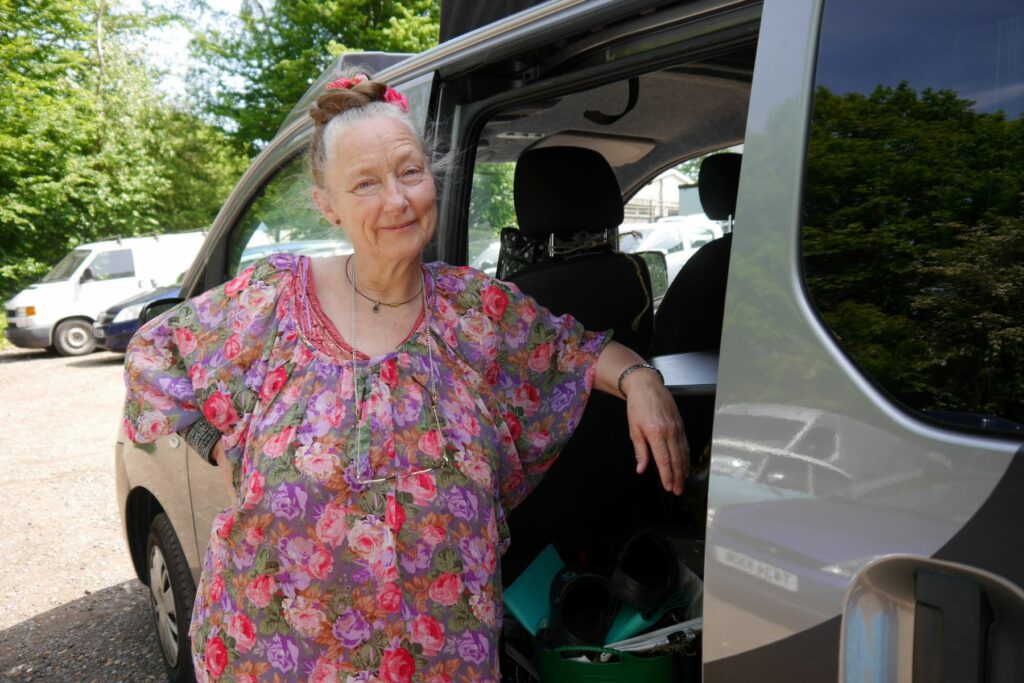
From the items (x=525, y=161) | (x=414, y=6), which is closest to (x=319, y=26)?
(x=414, y=6)

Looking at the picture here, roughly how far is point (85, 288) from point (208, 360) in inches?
Result: 565

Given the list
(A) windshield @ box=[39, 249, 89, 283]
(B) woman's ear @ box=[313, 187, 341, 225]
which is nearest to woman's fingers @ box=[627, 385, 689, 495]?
(B) woman's ear @ box=[313, 187, 341, 225]

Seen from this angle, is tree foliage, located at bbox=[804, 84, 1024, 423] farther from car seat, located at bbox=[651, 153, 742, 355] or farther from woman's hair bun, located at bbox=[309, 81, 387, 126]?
car seat, located at bbox=[651, 153, 742, 355]

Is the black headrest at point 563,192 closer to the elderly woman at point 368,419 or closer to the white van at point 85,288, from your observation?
the elderly woman at point 368,419

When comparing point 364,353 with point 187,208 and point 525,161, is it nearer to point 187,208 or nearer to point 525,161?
A: point 525,161

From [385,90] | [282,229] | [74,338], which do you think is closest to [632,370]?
[385,90]

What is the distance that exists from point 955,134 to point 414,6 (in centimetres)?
1678

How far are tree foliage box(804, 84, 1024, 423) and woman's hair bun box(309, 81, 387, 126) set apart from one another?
38.4 inches

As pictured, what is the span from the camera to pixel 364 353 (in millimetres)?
1808

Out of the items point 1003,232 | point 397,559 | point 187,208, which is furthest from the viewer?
point 187,208

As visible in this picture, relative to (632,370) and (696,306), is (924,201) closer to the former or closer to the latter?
(632,370)

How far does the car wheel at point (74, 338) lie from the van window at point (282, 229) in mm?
13018

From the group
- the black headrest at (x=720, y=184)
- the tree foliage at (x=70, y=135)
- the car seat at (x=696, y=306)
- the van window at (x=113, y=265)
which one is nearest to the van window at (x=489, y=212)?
the car seat at (x=696, y=306)

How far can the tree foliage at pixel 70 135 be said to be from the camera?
1835 cm
